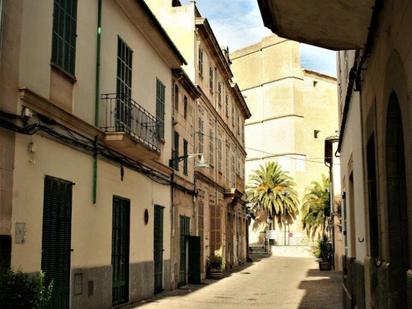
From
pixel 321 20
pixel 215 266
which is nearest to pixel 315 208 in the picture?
pixel 215 266

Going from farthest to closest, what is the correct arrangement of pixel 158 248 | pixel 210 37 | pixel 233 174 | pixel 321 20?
1. pixel 233 174
2. pixel 210 37
3. pixel 158 248
4. pixel 321 20

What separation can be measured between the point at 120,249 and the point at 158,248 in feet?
11.0

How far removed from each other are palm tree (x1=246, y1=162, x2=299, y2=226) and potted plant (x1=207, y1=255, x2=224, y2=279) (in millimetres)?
33682

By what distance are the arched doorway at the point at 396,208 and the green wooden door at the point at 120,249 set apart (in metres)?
9.09

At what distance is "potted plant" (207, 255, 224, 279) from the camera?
24484 mm

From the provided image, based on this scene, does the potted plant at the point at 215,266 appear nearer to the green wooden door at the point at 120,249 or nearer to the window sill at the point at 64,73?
the green wooden door at the point at 120,249

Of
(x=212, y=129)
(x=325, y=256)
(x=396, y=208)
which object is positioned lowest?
(x=325, y=256)

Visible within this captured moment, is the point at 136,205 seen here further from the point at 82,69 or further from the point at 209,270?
the point at 209,270

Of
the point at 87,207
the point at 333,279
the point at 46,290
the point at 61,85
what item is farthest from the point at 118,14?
the point at 333,279

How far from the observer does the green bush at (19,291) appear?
809 cm

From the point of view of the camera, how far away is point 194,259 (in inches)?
848

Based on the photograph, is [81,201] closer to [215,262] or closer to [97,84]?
[97,84]

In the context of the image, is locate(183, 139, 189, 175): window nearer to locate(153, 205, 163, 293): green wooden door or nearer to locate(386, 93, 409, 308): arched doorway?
locate(153, 205, 163, 293): green wooden door

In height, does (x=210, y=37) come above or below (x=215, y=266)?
above
